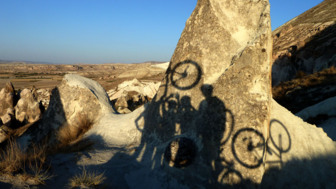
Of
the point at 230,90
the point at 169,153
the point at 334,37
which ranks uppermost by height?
the point at 334,37

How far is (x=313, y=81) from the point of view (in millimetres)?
8641

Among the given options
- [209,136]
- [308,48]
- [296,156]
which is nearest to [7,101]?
[209,136]

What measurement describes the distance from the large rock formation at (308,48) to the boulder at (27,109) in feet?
55.0

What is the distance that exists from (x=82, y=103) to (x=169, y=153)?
10.1 ft

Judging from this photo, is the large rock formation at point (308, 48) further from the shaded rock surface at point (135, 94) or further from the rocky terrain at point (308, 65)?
the shaded rock surface at point (135, 94)

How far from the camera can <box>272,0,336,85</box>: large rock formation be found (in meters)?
13.5

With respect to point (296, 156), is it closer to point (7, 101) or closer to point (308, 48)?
point (7, 101)

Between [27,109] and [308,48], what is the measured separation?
786 inches

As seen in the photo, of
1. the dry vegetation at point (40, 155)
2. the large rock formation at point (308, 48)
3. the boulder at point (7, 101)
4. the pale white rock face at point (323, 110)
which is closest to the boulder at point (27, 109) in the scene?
the boulder at point (7, 101)

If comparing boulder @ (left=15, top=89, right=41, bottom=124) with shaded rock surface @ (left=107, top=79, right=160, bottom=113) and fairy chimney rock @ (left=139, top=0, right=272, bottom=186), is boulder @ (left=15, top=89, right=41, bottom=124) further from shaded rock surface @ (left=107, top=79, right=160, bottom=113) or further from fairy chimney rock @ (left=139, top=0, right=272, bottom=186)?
fairy chimney rock @ (left=139, top=0, right=272, bottom=186)

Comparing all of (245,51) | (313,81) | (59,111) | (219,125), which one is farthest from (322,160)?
(313,81)

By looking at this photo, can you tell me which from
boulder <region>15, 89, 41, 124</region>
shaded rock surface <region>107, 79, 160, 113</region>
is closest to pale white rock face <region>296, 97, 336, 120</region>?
shaded rock surface <region>107, 79, 160, 113</region>

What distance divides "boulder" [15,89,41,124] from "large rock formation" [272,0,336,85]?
16.8 meters

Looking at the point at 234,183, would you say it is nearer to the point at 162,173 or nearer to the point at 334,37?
the point at 162,173
